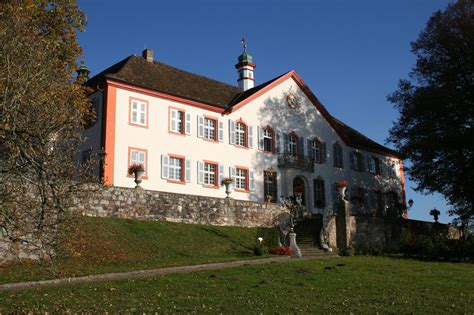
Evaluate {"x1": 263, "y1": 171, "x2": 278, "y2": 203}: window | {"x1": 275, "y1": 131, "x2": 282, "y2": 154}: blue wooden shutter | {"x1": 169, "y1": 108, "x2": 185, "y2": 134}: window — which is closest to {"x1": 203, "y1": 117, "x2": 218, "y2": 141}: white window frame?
{"x1": 169, "y1": 108, "x2": 185, "y2": 134}: window

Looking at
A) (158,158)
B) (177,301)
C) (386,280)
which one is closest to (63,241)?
(177,301)

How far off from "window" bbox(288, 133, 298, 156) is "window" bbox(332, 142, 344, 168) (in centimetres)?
347

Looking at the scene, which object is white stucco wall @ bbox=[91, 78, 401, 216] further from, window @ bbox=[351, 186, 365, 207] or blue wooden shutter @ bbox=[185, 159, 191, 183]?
window @ bbox=[351, 186, 365, 207]

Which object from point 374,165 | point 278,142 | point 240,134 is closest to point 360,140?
point 374,165

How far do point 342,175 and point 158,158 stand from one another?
46.5 feet

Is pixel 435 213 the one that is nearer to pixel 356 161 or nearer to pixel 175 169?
pixel 356 161

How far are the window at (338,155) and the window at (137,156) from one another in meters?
14.4

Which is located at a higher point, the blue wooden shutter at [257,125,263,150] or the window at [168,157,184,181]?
the blue wooden shutter at [257,125,263,150]

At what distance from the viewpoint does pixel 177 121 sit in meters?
28.4

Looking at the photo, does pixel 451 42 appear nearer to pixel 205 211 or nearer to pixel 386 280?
pixel 205 211

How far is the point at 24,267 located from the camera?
50.2ft

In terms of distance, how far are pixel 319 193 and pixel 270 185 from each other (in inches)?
159

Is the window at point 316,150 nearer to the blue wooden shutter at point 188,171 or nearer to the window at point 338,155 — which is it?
the window at point 338,155

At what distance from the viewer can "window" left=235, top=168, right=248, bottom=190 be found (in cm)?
3026
